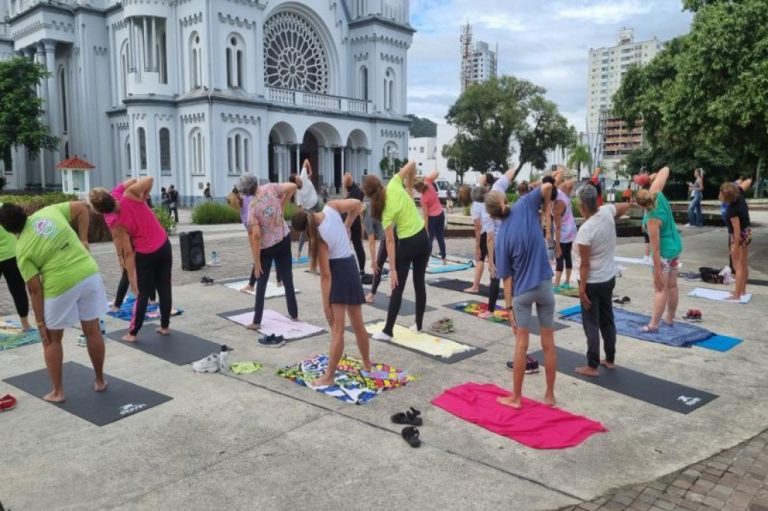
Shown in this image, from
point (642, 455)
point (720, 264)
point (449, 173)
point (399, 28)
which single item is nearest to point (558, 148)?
point (399, 28)

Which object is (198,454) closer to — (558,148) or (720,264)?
(720,264)

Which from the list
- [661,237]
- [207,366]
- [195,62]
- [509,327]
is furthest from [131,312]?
[195,62]

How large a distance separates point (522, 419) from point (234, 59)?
3053cm

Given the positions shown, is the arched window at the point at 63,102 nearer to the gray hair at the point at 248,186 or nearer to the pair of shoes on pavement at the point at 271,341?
the gray hair at the point at 248,186

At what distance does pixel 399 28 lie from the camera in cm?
3916

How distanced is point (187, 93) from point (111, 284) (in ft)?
78.7

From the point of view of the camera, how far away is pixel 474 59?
155500 mm

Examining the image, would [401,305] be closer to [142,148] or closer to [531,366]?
[531,366]

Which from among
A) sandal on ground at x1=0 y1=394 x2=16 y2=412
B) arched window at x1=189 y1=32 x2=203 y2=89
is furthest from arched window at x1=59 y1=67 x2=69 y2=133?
sandal on ground at x1=0 y1=394 x2=16 y2=412

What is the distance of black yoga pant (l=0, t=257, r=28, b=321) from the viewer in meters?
6.71

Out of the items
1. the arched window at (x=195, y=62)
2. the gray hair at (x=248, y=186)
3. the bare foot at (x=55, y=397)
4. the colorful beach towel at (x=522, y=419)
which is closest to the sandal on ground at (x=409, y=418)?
the colorful beach towel at (x=522, y=419)

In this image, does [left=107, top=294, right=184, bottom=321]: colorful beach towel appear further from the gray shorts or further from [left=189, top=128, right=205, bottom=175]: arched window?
[left=189, top=128, right=205, bottom=175]: arched window

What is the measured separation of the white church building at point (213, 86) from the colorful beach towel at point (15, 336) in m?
24.9

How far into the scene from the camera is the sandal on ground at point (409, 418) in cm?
441
